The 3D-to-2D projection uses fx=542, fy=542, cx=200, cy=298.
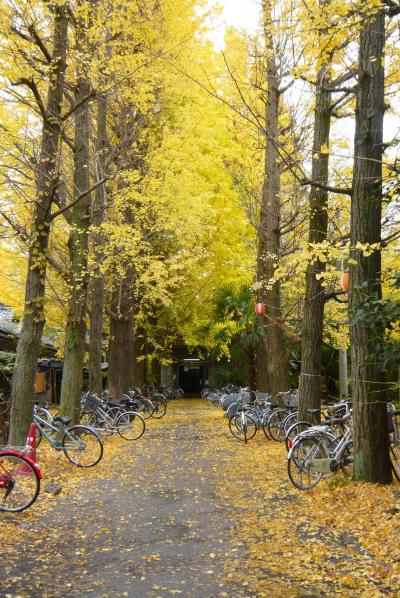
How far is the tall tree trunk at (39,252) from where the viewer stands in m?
8.36

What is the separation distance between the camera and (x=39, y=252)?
8453 millimetres

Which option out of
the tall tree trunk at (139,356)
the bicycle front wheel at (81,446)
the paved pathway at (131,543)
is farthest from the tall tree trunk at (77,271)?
the tall tree trunk at (139,356)

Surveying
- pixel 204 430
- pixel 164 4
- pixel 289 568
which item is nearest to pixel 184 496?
pixel 289 568

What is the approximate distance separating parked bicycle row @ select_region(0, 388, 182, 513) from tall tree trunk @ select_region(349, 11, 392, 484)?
157 inches

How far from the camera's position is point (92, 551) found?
190 inches

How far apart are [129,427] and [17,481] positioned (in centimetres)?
677

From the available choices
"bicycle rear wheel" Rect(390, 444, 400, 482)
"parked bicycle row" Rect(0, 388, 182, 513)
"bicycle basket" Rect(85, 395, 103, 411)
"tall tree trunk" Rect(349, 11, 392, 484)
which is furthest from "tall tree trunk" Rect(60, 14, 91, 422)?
"bicycle rear wheel" Rect(390, 444, 400, 482)

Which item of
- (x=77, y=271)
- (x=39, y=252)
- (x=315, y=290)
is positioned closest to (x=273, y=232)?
(x=315, y=290)

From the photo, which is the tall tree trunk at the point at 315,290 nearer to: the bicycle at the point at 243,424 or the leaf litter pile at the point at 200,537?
the leaf litter pile at the point at 200,537

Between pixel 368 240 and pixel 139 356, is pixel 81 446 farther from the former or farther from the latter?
pixel 139 356

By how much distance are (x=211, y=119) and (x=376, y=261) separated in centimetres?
1390

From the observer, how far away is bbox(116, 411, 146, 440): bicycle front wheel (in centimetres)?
1277

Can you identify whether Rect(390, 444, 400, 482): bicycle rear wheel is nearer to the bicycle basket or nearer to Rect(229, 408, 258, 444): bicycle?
Rect(229, 408, 258, 444): bicycle

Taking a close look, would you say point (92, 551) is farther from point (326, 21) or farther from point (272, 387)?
point (272, 387)
